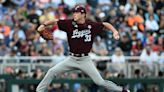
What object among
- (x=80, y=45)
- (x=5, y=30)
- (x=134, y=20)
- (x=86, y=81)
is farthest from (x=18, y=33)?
(x=80, y=45)

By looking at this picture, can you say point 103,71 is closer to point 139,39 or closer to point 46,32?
point 139,39

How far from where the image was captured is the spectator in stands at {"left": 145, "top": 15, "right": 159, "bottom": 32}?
21.4 m

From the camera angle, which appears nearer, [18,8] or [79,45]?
[79,45]

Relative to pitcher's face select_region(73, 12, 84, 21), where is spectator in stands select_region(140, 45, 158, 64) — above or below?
below

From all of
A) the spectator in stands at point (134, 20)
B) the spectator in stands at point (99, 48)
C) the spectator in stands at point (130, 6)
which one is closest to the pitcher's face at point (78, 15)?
the spectator in stands at point (99, 48)

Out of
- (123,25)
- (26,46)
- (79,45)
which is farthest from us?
(123,25)

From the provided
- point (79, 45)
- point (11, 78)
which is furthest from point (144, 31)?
point (79, 45)

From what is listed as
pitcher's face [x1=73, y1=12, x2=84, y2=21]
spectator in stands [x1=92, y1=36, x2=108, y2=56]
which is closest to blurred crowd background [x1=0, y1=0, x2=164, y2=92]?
spectator in stands [x1=92, y1=36, x2=108, y2=56]

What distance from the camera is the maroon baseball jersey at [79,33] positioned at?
12.7m

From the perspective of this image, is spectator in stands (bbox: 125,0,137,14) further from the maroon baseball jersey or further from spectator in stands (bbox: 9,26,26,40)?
the maroon baseball jersey

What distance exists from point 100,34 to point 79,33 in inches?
283

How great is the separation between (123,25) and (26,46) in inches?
136

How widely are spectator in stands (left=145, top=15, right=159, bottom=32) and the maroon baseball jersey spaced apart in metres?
8.84

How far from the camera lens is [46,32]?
42.4 feet
